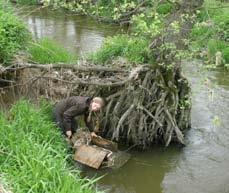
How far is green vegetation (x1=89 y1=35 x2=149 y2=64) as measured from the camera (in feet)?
36.0

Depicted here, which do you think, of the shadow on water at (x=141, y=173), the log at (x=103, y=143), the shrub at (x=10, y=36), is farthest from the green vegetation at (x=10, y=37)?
the shadow on water at (x=141, y=173)

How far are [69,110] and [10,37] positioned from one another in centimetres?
290

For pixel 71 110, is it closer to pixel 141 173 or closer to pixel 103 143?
pixel 103 143

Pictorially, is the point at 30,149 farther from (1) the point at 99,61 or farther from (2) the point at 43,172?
(1) the point at 99,61

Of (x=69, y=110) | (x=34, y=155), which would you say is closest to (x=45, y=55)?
(x=69, y=110)

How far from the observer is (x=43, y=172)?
23.5 ft

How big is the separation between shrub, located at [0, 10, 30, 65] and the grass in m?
1.67

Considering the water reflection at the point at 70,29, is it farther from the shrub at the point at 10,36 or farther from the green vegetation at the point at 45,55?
the shrub at the point at 10,36

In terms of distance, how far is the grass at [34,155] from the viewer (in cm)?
689

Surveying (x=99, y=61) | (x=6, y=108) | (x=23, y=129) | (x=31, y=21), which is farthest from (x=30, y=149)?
(x=31, y=21)

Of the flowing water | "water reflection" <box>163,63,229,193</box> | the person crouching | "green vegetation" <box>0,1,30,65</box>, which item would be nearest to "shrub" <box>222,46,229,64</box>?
the flowing water

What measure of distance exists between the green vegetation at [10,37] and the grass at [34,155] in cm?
167

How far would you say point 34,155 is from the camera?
301 inches

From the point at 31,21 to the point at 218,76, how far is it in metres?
10.7
